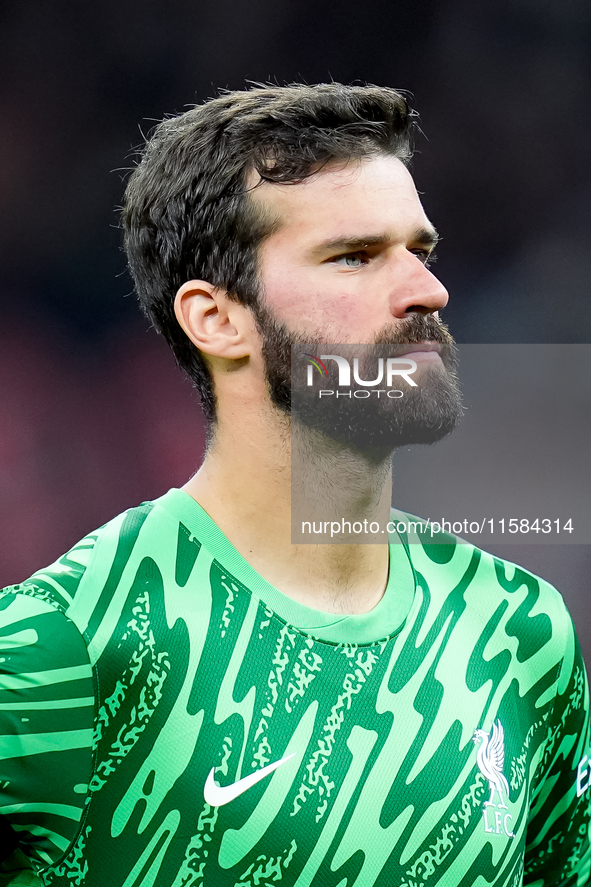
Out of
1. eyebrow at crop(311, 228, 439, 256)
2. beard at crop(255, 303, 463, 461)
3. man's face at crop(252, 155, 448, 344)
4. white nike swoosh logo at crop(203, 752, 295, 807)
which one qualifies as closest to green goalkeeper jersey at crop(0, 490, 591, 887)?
white nike swoosh logo at crop(203, 752, 295, 807)

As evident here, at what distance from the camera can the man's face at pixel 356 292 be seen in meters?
1.70

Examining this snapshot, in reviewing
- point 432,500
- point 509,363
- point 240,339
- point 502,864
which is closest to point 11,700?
point 240,339

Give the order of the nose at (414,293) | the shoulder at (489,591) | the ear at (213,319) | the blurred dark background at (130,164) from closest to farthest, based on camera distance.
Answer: the nose at (414,293) → the ear at (213,319) → the shoulder at (489,591) → the blurred dark background at (130,164)

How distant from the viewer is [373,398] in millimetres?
1717

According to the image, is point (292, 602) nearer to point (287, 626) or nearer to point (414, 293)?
point (287, 626)

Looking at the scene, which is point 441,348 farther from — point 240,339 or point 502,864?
point 502,864

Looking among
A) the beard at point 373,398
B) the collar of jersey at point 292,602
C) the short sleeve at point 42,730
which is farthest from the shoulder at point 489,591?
the short sleeve at point 42,730

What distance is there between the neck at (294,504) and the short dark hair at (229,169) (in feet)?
0.65

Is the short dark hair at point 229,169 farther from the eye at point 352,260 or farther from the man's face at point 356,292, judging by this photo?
the eye at point 352,260

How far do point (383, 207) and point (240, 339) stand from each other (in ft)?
1.28

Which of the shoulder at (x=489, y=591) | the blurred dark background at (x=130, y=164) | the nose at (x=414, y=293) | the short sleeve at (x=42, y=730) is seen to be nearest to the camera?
the short sleeve at (x=42, y=730)

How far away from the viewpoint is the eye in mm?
1736

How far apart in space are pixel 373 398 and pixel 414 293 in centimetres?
21

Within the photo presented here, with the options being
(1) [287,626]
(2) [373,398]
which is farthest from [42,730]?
(2) [373,398]
